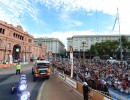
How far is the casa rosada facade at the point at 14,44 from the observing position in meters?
52.9

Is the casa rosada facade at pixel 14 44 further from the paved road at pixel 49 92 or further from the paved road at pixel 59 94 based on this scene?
the paved road at pixel 59 94

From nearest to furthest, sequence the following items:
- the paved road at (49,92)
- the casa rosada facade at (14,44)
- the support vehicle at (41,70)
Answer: the paved road at (49,92), the support vehicle at (41,70), the casa rosada facade at (14,44)

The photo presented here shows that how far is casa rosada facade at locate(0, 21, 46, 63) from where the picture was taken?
174ft

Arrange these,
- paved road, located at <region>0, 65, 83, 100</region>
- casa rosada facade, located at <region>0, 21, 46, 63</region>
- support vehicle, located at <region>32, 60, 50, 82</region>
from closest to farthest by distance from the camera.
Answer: paved road, located at <region>0, 65, 83, 100</region> < support vehicle, located at <region>32, 60, 50, 82</region> < casa rosada facade, located at <region>0, 21, 46, 63</region>

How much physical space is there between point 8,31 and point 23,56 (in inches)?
610

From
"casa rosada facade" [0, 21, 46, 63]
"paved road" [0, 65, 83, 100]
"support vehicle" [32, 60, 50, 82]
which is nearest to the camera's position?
"paved road" [0, 65, 83, 100]

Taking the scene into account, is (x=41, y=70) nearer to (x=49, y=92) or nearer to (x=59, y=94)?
(x=49, y=92)

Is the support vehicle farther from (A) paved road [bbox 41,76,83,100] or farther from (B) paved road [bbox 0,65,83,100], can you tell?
(A) paved road [bbox 41,76,83,100]

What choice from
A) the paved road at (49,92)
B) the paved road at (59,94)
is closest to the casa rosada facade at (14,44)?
the paved road at (49,92)

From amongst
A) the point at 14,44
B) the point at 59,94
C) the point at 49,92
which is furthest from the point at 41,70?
the point at 14,44

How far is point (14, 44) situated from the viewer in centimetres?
6116

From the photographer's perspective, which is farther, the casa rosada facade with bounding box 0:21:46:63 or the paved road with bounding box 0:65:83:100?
the casa rosada facade with bounding box 0:21:46:63

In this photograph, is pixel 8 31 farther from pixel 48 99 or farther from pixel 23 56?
pixel 48 99

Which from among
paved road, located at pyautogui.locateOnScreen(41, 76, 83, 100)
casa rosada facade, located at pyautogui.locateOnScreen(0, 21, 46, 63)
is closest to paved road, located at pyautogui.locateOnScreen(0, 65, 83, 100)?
paved road, located at pyautogui.locateOnScreen(41, 76, 83, 100)
